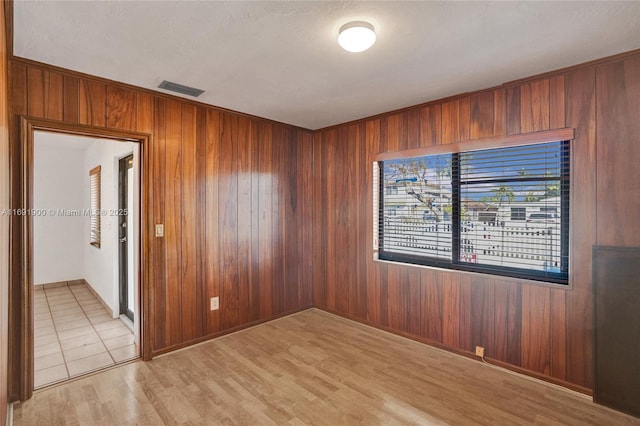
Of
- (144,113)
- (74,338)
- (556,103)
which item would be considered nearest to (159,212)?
(144,113)

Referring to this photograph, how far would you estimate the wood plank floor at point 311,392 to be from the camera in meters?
2.15

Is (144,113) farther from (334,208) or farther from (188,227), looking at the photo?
(334,208)

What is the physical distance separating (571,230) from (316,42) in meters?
2.35

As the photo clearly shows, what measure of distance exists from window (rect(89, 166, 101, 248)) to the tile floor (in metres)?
0.95

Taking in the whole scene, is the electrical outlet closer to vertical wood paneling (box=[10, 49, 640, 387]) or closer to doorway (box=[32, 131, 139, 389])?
vertical wood paneling (box=[10, 49, 640, 387])

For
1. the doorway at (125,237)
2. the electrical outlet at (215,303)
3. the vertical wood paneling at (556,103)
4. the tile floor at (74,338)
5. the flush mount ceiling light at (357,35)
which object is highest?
the flush mount ceiling light at (357,35)

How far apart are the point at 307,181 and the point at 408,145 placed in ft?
4.94

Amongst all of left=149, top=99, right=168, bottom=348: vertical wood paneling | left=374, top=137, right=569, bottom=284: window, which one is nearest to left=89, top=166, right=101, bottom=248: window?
left=149, top=99, right=168, bottom=348: vertical wood paneling

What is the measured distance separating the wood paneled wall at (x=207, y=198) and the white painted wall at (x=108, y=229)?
34.1 inches

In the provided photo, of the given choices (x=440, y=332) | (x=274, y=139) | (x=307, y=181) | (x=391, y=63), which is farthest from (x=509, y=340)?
(x=274, y=139)

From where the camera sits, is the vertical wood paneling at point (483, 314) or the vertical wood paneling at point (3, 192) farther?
the vertical wood paneling at point (483, 314)

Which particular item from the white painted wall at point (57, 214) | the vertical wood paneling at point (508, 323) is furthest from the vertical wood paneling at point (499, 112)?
the white painted wall at point (57, 214)

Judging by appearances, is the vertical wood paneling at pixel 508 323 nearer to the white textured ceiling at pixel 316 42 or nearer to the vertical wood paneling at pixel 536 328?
the vertical wood paneling at pixel 536 328

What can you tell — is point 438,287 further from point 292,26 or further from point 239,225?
point 292,26
